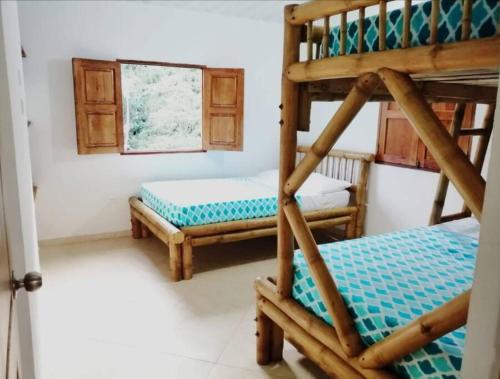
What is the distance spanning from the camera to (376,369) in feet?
4.70

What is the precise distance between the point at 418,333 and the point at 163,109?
5146mm

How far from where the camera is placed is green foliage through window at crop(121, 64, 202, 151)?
5.51 metres

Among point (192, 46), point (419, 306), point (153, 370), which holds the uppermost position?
point (192, 46)

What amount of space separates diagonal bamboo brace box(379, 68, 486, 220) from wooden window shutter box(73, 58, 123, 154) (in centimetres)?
341

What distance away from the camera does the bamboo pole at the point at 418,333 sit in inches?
43.8

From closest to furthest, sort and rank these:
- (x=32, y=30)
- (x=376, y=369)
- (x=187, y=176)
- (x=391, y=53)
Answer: (x=391, y=53), (x=376, y=369), (x=32, y=30), (x=187, y=176)

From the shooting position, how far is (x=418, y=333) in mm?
1237

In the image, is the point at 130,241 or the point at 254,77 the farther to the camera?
the point at 254,77

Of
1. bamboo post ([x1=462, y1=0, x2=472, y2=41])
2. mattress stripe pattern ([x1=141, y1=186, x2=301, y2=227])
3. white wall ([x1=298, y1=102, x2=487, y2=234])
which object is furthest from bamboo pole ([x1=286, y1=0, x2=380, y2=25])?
white wall ([x1=298, y1=102, x2=487, y2=234])

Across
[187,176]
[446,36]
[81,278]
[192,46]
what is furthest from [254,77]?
[446,36]

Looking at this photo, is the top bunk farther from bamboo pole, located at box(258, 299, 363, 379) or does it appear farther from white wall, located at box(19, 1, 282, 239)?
white wall, located at box(19, 1, 282, 239)

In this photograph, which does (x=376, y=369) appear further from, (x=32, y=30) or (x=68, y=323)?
(x=32, y=30)

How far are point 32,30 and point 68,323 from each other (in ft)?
9.37

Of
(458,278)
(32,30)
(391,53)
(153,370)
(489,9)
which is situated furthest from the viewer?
(32,30)
